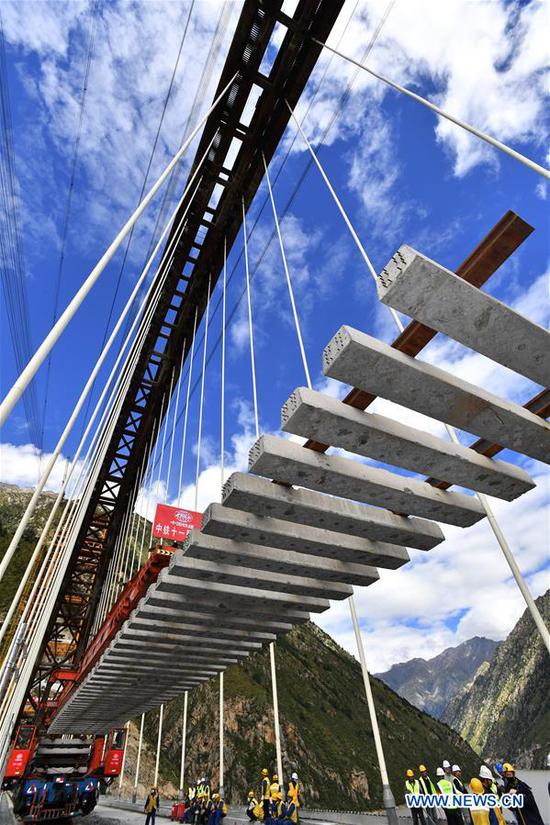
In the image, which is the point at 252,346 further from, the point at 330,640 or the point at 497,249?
the point at 330,640

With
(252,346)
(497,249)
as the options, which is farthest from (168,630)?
(497,249)

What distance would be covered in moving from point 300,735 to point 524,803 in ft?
229

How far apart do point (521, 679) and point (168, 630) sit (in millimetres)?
208766

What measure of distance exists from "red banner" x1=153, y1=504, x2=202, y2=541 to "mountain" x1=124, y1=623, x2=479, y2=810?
134 feet

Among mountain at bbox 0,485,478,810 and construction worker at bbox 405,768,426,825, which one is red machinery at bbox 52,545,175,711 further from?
mountain at bbox 0,485,478,810

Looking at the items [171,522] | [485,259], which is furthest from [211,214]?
[485,259]

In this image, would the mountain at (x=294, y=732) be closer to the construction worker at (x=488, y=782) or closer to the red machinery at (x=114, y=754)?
the red machinery at (x=114, y=754)

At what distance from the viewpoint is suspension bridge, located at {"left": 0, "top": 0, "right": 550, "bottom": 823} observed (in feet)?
16.0

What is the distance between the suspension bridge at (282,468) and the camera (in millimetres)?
4883

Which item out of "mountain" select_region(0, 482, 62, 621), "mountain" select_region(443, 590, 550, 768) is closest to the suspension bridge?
"mountain" select_region(0, 482, 62, 621)

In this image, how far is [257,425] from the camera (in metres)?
9.70

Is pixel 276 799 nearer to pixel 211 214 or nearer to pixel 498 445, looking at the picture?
pixel 498 445

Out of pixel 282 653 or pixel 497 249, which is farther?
pixel 282 653

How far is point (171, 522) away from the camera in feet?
60.1
